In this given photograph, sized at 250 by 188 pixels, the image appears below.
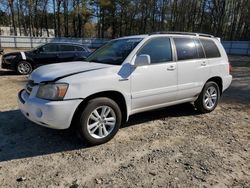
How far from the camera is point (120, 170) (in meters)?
3.48

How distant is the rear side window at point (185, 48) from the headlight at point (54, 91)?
8.13 feet

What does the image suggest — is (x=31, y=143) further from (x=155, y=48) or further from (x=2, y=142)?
(x=155, y=48)

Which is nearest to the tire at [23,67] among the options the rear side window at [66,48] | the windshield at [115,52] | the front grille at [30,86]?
the rear side window at [66,48]

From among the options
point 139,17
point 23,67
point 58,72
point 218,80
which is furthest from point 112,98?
point 139,17

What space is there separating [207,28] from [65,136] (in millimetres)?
48245

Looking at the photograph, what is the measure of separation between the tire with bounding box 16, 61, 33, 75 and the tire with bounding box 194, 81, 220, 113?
26.9 feet

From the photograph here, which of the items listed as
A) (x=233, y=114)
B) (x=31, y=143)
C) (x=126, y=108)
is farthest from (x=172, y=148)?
(x=233, y=114)

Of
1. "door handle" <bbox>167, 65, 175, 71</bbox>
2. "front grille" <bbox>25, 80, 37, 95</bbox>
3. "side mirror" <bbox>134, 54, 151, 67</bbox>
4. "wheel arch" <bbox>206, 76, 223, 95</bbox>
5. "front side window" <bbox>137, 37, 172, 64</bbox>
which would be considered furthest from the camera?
"wheel arch" <bbox>206, 76, 223, 95</bbox>

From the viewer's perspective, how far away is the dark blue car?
37.1ft

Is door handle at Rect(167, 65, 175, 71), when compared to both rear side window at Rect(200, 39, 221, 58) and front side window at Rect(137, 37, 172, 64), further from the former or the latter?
rear side window at Rect(200, 39, 221, 58)

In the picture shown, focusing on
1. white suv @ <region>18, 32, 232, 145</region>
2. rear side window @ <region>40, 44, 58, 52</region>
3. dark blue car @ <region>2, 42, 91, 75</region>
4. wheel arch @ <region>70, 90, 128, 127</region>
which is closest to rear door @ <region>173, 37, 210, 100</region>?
white suv @ <region>18, 32, 232, 145</region>

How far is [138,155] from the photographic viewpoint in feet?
12.8

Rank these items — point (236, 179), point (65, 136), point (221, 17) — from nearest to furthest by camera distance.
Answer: point (236, 179), point (65, 136), point (221, 17)

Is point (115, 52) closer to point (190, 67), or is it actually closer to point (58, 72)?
point (58, 72)
